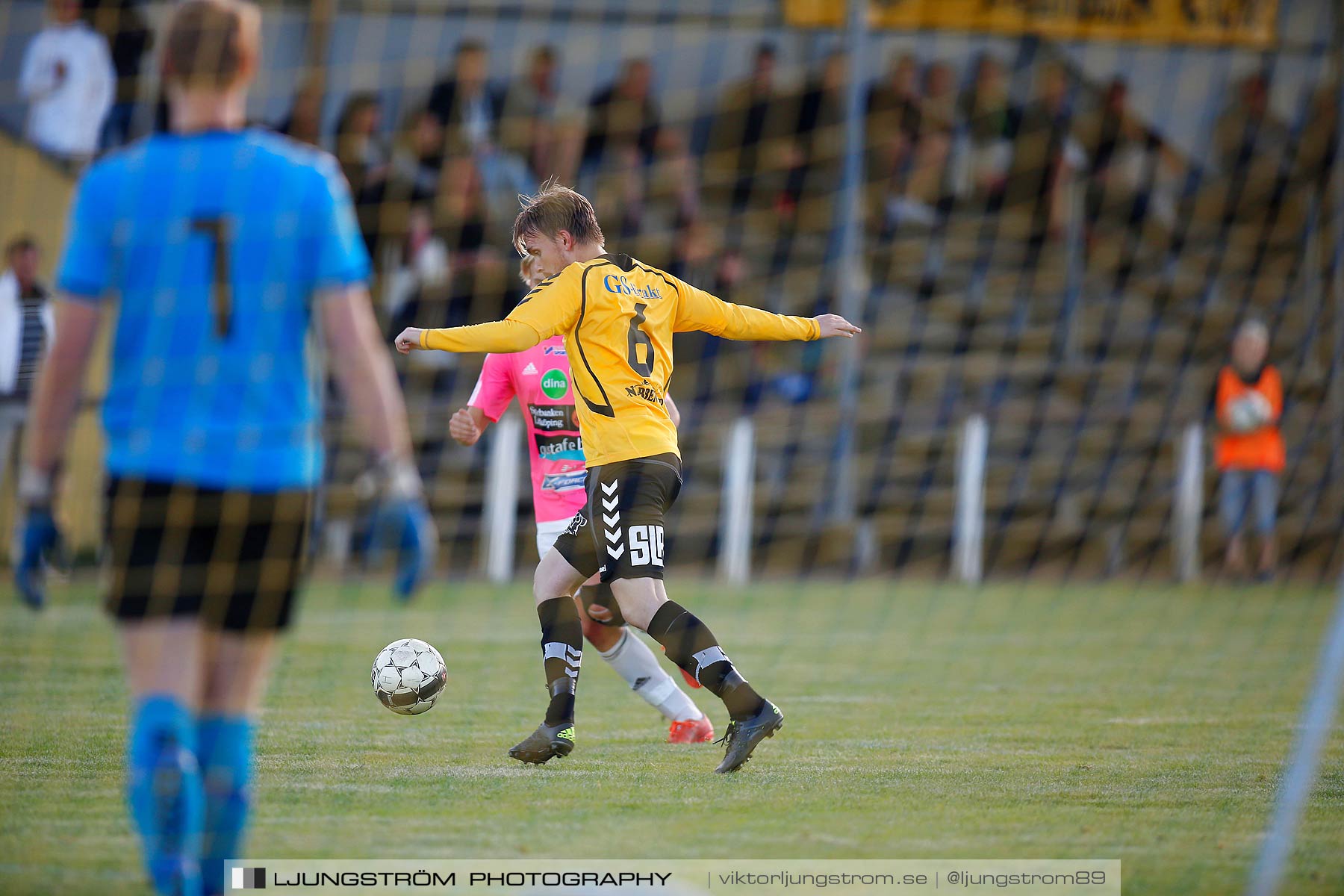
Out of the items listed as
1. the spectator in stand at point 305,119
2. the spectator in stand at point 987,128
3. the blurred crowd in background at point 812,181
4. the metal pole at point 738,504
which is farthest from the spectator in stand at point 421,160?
the spectator in stand at point 987,128

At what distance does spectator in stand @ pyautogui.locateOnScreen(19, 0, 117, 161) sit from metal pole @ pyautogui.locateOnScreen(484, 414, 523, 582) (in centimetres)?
410

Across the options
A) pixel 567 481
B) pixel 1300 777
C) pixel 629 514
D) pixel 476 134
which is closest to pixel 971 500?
pixel 476 134

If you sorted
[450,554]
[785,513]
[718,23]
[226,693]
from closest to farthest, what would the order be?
1. [226,693]
2. [450,554]
3. [785,513]
4. [718,23]

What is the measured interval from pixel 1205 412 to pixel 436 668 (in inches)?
452

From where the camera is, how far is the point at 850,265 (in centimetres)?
1518

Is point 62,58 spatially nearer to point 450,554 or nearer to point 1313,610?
point 450,554

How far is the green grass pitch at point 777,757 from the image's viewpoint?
4473 mm

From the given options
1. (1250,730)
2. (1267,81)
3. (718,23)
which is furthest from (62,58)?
(1267,81)

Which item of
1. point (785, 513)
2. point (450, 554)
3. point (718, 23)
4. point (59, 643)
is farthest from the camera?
point (718, 23)

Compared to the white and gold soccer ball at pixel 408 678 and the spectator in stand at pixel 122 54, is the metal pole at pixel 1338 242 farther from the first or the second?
the white and gold soccer ball at pixel 408 678

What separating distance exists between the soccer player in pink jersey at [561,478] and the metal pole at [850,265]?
8.52 m

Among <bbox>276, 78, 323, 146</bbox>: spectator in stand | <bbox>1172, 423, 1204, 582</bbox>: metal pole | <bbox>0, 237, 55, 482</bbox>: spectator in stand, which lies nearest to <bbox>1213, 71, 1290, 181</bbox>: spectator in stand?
<bbox>1172, 423, 1204, 582</bbox>: metal pole

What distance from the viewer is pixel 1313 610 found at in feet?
41.1

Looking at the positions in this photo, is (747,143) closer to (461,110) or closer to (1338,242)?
(461,110)
